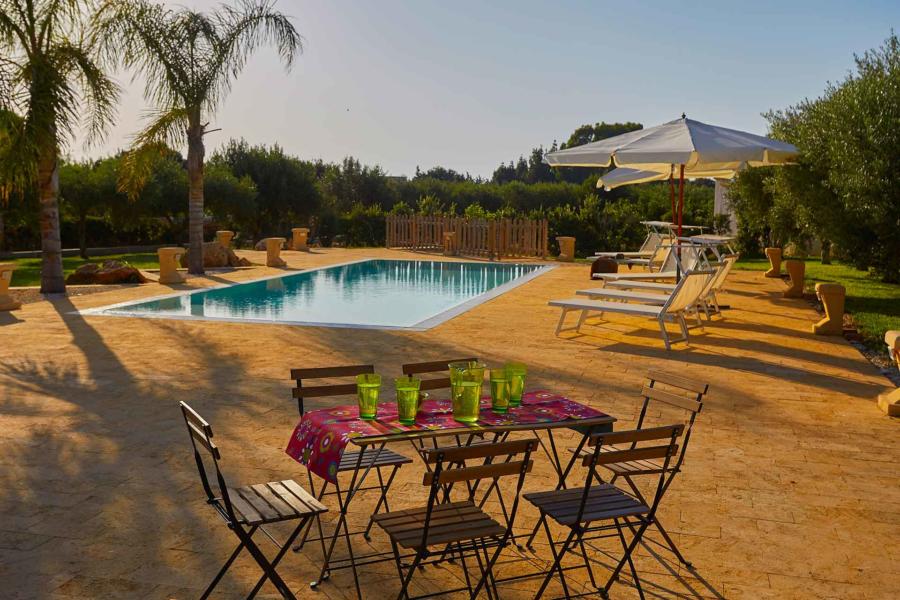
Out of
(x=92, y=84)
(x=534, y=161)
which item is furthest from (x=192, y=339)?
(x=534, y=161)

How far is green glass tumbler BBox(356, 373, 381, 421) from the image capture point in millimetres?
3549

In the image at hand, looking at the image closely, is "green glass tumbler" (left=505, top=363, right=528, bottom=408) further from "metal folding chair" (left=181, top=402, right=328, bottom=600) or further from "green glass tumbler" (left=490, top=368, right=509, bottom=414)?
"metal folding chair" (left=181, top=402, right=328, bottom=600)

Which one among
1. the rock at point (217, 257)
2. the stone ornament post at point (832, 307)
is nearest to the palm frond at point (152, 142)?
the rock at point (217, 257)

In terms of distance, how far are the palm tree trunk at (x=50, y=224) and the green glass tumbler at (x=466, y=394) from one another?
11.2 metres

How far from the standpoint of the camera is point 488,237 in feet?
80.5

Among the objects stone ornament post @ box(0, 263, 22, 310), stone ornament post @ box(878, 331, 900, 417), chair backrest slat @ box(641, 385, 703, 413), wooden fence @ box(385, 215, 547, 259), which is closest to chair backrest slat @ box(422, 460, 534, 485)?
chair backrest slat @ box(641, 385, 703, 413)

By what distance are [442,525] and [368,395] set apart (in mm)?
649

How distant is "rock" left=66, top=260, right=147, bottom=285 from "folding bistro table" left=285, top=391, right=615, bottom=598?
45.5ft

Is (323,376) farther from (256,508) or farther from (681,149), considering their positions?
(681,149)

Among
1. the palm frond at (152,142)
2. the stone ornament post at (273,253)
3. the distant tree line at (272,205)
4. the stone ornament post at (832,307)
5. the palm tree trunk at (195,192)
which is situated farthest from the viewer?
the distant tree line at (272,205)

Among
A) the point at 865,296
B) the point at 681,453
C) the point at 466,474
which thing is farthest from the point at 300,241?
the point at 466,474

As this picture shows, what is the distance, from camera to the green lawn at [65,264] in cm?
1980

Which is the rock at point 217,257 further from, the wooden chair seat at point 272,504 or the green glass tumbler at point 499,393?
the green glass tumbler at point 499,393

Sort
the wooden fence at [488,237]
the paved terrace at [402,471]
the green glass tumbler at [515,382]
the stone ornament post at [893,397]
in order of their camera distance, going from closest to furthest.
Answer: the paved terrace at [402,471], the green glass tumbler at [515,382], the stone ornament post at [893,397], the wooden fence at [488,237]
